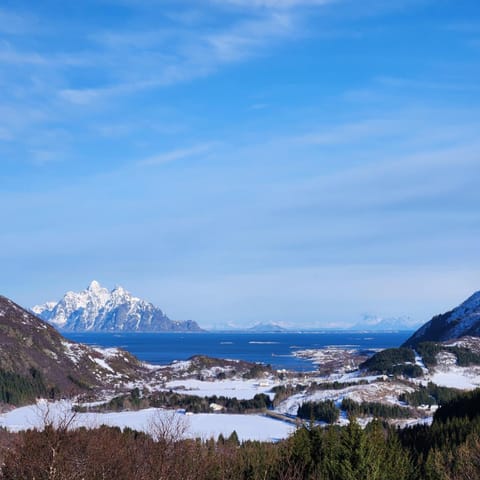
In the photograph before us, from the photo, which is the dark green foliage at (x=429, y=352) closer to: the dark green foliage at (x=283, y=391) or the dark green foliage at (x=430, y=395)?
the dark green foliage at (x=430, y=395)

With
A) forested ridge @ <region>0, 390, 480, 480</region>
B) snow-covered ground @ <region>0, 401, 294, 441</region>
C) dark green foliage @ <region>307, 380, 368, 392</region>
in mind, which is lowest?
snow-covered ground @ <region>0, 401, 294, 441</region>

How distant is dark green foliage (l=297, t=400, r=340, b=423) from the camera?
120006 millimetres

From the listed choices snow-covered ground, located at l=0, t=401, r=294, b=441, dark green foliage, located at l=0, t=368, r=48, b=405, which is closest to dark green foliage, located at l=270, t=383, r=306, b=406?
snow-covered ground, located at l=0, t=401, r=294, b=441

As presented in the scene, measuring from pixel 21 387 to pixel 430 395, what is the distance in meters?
92.5

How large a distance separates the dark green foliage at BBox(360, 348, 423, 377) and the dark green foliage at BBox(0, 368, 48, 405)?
87.1 m

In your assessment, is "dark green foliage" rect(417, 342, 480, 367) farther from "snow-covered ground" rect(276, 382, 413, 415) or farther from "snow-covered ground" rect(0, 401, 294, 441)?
"snow-covered ground" rect(0, 401, 294, 441)

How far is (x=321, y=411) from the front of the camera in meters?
123

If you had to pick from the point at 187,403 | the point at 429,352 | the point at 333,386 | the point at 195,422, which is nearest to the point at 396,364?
the point at 429,352

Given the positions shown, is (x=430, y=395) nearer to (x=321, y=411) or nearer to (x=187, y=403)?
(x=321, y=411)

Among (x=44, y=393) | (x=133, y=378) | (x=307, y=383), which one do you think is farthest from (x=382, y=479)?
(x=133, y=378)

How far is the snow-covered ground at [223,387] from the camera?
16425cm

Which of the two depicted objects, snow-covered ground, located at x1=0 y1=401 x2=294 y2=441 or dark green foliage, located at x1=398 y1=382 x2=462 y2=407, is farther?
dark green foliage, located at x1=398 y1=382 x2=462 y2=407

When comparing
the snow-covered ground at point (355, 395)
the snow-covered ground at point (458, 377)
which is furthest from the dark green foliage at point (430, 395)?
the snow-covered ground at point (458, 377)

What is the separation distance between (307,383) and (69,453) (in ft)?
457
